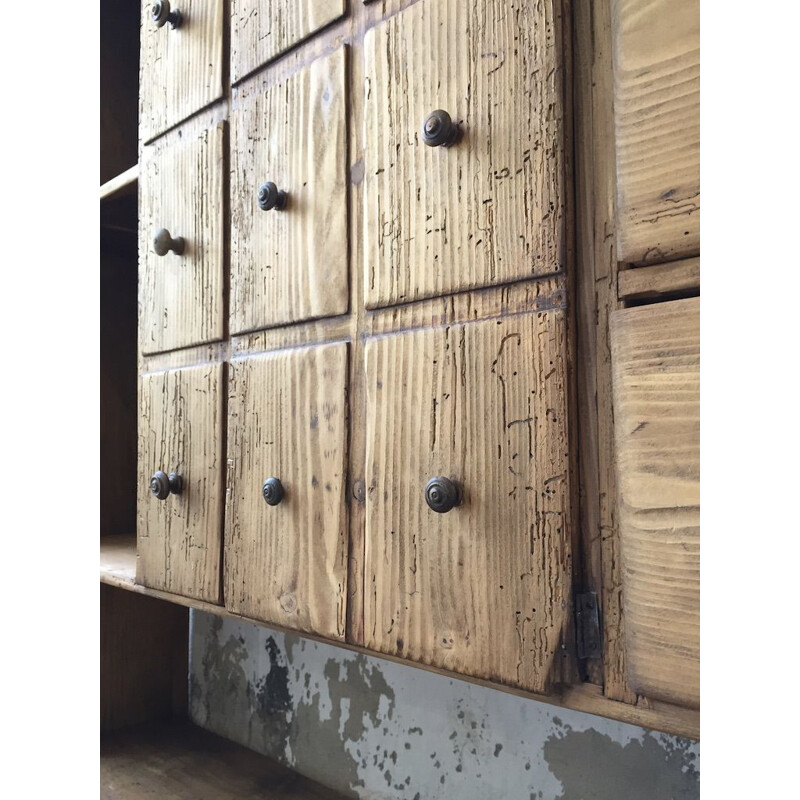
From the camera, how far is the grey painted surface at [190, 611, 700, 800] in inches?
35.9

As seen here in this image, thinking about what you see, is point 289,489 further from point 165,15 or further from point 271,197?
point 165,15

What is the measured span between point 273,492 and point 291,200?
12.0 inches

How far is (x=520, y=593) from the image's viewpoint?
57 centimetres

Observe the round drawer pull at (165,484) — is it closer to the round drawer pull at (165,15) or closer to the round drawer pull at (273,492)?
the round drawer pull at (273,492)

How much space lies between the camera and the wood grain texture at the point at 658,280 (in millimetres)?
498

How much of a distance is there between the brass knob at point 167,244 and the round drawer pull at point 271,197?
22 centimetres

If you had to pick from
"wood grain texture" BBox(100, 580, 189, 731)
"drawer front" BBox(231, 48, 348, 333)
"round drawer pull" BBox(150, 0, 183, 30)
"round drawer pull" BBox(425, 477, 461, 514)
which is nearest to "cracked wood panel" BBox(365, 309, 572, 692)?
"round drawer pull" BBox(425, 477, 461, 514)

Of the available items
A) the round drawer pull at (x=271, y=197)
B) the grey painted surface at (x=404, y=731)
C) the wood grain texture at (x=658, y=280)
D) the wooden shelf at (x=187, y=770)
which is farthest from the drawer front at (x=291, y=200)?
the wooden shelf at (x=187, y=770)

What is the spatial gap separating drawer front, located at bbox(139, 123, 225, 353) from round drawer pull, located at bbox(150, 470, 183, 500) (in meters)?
0.17

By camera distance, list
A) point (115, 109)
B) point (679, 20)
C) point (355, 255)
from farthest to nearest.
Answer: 1. point (115, 109)
2. point (355, 255)
3. point (679, 20)

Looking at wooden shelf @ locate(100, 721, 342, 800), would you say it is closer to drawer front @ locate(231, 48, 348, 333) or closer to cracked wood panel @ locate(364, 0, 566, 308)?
drawer front @ locate(231, 48, 348, 333)

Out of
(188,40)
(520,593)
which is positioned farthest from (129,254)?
(520,593)
